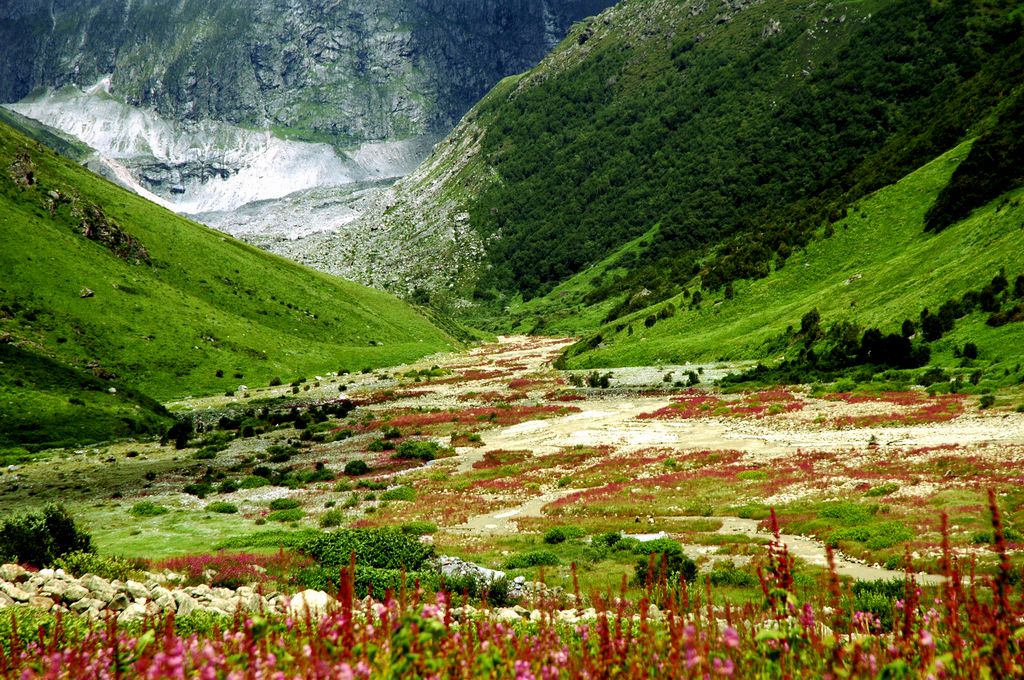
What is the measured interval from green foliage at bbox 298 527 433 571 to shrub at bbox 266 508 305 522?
7283mm

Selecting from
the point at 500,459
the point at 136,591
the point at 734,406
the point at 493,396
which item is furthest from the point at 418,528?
the point at 493,396

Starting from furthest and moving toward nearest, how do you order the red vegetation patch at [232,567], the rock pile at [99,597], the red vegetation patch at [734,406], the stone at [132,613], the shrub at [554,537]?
1. the red vegetation patch at [734,406]
2. the shrub at [554,537]
3. the red vegetation patch at [232,567]
4. the rock pile at [99,597]
5. the stone at [132,613]

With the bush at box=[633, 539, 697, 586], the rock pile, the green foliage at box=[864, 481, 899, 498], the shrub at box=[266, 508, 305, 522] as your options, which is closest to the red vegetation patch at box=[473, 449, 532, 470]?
the shrub at box=[266, 508, 305, 522]

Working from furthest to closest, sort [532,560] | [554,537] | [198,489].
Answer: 1. [198,489]
2. [554,537]
3. [532,560]

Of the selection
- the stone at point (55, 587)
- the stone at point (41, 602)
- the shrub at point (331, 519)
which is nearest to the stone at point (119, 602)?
the stone at point (41, 602)

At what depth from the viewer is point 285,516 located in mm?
27750

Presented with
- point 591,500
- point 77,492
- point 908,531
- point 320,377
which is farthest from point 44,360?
point 908,531

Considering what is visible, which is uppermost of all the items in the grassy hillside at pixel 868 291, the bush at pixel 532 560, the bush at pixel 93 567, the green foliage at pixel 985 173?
the green foliage at pixel 985 173

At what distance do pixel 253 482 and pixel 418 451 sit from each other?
11.7 m

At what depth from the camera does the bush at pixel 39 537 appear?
1602 cm

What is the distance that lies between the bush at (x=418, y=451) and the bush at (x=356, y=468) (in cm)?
397

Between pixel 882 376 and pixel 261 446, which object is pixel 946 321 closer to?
pixel 882 376

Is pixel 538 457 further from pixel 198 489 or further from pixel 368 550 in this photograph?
pixel 368 550

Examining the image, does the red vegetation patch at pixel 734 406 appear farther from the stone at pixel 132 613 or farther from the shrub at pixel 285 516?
the stone at pixel 132 613
